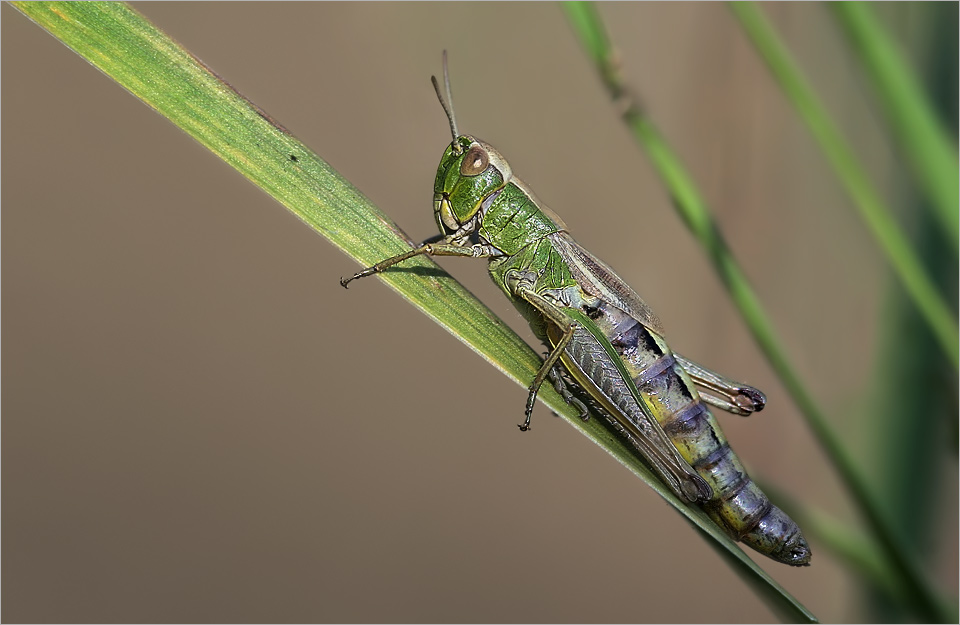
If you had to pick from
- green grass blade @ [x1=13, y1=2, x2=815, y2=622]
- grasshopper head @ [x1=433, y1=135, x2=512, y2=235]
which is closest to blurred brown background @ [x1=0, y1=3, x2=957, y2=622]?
grasshopper head @ [x1=433, y1=135, x2=512, y2=235]

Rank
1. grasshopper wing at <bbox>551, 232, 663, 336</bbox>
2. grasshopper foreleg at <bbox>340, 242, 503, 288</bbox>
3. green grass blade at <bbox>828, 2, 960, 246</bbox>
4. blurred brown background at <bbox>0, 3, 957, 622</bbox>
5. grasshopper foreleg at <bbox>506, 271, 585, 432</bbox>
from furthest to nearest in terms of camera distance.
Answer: blurred brown background at <bbox>0, 3, 957, 622</bbox>
grasshopper wing at <bbox>551, 232, 663, 336</bbox>
grasshopper foreleg at <bbox>506, 271, 585, 432</bbox>
grasshopper foreleg at <bbox>340, 242, 503, 288</bbox>
green grass blade at <bbox>828, 2, 960, 246</bbox>

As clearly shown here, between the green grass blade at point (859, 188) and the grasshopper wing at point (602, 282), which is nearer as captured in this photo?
the green grass blade at point (859, 188)

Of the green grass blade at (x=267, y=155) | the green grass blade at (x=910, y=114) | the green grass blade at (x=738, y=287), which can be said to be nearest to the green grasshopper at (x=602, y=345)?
the green grass blade at (x=267, y=155)

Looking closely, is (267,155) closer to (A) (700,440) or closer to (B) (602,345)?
(B) (602,345)

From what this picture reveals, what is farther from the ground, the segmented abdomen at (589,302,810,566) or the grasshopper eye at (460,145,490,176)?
the grasshopper eye at (460,145,490,176)

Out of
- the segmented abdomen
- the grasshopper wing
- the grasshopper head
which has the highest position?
the grasshopper head

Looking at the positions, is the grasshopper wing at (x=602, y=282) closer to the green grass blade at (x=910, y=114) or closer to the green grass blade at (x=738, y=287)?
the green grass blade at (x=738, y=287)

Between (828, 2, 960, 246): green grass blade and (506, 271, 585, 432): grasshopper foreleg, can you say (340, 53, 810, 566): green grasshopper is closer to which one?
(506, 271, 585, 432): grasshopper foreleg
